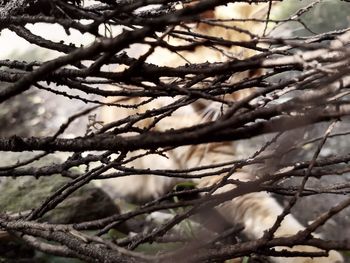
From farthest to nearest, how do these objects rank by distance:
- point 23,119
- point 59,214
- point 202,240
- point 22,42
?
point 22,42 < point 23,119 < point 59,214 < point 202,240

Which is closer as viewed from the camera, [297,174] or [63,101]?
[297,174]

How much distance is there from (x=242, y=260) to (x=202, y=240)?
1.95 m

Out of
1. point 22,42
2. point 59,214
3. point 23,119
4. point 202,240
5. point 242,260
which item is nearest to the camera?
point 202,240

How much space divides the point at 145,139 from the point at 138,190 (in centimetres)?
381

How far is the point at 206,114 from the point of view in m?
4.16

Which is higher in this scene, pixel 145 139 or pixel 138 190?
pixel 138 190

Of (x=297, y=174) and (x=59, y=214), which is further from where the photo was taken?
(x=59, y=214)

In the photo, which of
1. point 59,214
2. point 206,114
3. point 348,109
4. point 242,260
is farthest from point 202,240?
point 206,114

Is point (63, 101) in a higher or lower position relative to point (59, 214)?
higher

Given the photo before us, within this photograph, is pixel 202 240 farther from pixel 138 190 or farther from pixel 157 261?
pixel 138 190

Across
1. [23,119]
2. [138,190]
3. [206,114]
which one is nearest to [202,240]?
[206,114]

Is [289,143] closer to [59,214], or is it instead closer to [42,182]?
[59,214]

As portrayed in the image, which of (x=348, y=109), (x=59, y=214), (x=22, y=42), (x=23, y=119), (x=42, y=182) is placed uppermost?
(x=22, y=42)

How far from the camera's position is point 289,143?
3.26 ft
